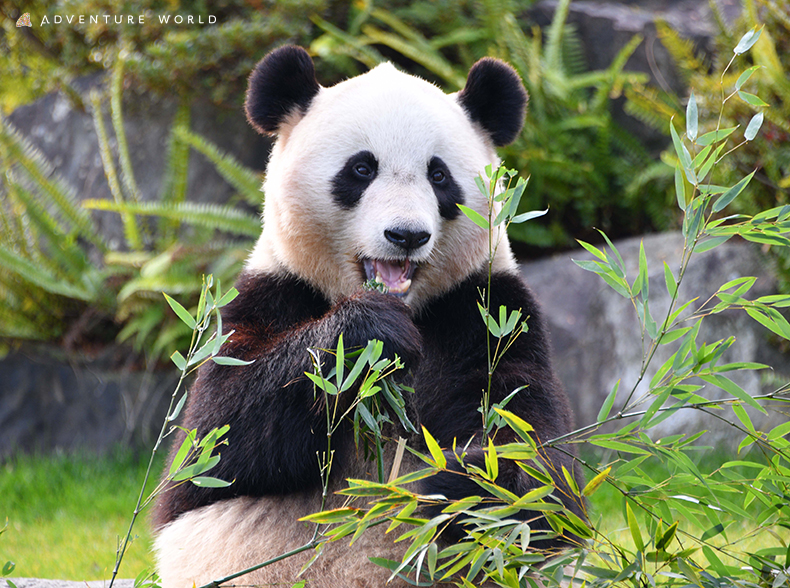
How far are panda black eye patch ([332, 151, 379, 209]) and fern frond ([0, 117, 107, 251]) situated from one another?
4884mm

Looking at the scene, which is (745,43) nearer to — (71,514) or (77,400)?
(71,514)

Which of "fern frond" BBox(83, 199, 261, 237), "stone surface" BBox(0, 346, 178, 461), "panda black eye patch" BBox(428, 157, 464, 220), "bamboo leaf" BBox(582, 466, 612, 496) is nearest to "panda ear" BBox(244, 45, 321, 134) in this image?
"panda black eye patch" BBox(428, 157, 464, 220)

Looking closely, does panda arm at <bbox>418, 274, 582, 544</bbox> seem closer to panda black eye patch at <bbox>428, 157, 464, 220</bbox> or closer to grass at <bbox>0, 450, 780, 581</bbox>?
panda black eye patch at <bbox>428, 157, 464, 220</bbox>

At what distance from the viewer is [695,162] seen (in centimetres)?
209

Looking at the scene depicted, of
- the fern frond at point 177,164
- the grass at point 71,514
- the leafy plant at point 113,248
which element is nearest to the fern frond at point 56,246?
the leafy plant at point 113,248

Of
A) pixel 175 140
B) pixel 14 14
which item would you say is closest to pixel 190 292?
pixel 175 140

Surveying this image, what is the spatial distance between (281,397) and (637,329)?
4.15 metres

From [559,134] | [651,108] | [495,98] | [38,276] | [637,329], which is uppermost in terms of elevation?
[495,98]

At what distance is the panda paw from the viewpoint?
2.48m

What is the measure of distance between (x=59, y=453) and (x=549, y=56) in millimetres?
5651

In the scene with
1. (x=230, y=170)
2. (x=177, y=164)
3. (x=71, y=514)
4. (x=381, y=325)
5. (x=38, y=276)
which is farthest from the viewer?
(x=177, y=164)

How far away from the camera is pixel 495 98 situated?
335 cm

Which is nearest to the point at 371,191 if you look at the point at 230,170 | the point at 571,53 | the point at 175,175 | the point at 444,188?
the point at 444,188

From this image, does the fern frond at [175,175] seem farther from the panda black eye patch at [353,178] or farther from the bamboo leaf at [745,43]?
the bamboo leaf at [745,43]
